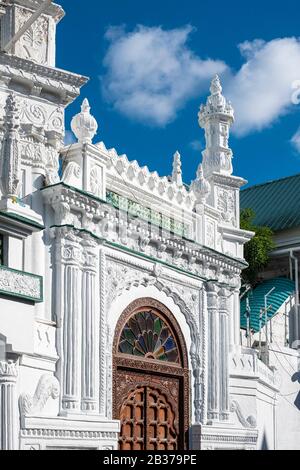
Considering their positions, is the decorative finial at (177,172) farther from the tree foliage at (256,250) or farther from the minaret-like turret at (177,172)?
the tree foliage at (256,250)

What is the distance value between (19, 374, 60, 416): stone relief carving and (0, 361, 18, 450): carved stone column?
655mm

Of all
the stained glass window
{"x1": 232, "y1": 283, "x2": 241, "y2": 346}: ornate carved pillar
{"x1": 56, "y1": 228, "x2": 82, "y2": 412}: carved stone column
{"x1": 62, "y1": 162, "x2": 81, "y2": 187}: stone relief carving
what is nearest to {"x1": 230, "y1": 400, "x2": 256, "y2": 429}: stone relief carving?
{"x1": 232, "y1": 283, "x2": 241, "y2": 346}: ornate carved pillar

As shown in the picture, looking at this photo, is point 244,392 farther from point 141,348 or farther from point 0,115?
point 0,115

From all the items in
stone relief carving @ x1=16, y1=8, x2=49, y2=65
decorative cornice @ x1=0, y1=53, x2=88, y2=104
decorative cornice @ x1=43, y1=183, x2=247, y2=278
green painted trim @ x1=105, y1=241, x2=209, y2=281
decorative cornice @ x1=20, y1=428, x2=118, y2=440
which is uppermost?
stone relief carving @ x1=16, y1=8, x2=49, y2=65

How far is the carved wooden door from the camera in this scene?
16.5m

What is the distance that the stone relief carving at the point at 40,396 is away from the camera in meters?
14.0

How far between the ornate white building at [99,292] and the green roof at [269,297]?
17.6 ft

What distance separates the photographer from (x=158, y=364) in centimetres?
1744

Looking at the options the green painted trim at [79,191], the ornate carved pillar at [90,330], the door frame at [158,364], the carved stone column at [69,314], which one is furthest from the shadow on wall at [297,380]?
the green painted trim at [79,191]

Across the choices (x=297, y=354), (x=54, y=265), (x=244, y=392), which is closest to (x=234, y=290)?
(x=244, y=392)

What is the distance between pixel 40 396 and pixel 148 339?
3.58 metres

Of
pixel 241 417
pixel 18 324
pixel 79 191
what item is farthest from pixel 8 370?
pixel 241 417

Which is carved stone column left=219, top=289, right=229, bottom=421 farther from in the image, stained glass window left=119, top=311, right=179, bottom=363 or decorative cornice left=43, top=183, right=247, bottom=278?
stained glass window left=119, top=311, right=179, bottom=363

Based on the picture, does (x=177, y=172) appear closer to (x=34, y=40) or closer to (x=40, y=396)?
(x=34, y=40)
